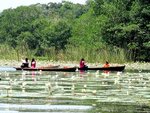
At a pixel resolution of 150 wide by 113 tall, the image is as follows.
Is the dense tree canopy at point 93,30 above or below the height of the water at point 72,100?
above

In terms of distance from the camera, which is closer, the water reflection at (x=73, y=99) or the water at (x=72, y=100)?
the water at (x=72, y=100)

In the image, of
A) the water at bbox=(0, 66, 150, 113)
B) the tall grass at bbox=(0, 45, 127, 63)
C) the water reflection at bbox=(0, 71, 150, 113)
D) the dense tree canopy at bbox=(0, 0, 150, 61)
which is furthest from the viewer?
the dense tree canopy at bbox=(0, 0, 150, 61)

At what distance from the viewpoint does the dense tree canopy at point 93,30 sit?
49750 mm

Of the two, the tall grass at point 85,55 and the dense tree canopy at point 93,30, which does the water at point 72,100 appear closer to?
the tall grass at point 85,55

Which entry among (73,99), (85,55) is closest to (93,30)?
(85,55)

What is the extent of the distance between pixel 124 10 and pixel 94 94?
114 feet

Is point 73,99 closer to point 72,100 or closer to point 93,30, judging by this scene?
point 72,100

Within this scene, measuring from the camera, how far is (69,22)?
77688mm

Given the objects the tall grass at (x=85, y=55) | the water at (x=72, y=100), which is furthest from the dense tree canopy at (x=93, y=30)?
the water at (x=72, y=100)

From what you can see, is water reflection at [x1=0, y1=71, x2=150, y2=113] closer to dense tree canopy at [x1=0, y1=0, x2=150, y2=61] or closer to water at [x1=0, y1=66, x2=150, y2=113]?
water at [x1=0, y1=66, x2=150, y2=113]

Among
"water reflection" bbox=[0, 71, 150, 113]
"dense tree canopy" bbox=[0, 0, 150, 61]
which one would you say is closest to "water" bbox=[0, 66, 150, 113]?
"water reflection" bbox=[0, 71, 150, 113]

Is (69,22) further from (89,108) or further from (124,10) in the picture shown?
(89,108)

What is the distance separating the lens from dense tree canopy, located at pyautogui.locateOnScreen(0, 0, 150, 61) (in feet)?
163

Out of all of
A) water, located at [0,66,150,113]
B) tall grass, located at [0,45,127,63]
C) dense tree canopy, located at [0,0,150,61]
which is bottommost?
water, located at [0,66,150,113]
